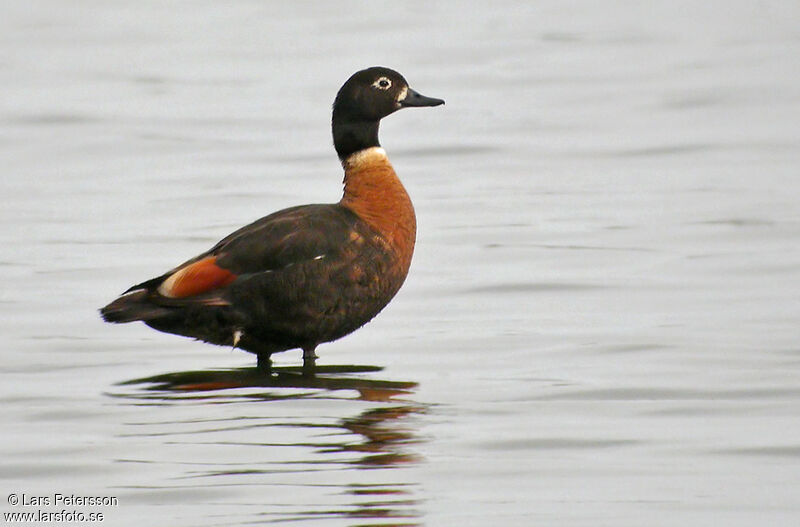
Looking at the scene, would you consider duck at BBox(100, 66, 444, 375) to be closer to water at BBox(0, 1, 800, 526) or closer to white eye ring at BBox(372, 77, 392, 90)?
water at BBox(0, 1, 800, 526)

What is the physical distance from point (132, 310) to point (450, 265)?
11.4 feet

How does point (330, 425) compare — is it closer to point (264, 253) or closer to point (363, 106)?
point (264, 253)

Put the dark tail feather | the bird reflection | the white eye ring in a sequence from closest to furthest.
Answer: the bird reflection < the dark tail feather < the white eye ring

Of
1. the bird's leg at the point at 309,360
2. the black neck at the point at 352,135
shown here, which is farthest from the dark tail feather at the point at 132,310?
the black neck at the point at 352,135

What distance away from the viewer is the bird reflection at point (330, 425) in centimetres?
656

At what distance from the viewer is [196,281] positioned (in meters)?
8.92

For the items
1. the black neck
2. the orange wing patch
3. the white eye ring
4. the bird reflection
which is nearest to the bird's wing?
the orange wing patch

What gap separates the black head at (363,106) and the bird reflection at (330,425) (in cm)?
123

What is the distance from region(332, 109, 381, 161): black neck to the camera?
31.5ft

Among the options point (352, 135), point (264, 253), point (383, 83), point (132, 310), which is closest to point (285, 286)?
point (264, 253)

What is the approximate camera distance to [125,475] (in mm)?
7035

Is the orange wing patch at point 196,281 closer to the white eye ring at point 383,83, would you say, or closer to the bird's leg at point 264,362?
the bird's leg at point 264,362

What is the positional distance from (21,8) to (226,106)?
747 centimetres

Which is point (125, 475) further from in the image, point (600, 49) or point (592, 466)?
point (600, 49)
